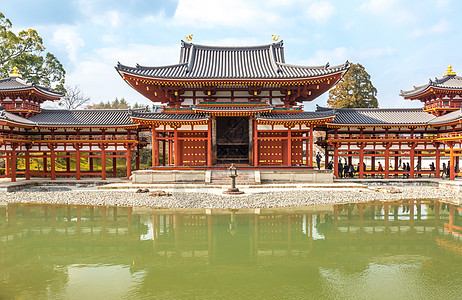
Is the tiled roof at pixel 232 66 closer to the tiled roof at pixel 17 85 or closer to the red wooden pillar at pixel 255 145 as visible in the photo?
the red wooden pillar at pixel 255 145

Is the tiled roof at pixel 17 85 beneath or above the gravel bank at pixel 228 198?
above

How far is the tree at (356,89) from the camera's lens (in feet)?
126

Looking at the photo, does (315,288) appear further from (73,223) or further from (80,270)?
(73,223)

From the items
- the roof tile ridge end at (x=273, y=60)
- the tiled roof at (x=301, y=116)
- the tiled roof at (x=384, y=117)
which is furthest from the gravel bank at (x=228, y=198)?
the roof tile ridge end at (x=273, y=60)

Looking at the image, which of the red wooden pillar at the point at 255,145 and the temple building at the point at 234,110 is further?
the red wooden pillar at the point at 255,145

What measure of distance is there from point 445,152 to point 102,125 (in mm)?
27387

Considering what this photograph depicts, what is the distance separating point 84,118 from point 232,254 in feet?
63.3

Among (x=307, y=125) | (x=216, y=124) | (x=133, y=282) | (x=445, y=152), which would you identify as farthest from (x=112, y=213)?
(x=445, y=152)

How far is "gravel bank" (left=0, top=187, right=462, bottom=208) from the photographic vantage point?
13695mm

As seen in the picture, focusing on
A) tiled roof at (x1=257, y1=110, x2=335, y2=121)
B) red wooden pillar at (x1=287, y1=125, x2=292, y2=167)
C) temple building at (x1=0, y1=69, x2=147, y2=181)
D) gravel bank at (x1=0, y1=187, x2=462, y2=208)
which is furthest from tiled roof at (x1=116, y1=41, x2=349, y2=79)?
gravel bank at (x1=0, y1=187, x2=462, y2=208)

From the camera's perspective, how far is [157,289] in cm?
573

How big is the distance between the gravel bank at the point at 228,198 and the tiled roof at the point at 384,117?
619 cm

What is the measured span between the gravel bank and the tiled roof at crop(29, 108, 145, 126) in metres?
6.27

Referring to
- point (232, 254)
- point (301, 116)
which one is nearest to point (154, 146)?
point (301, 116)
